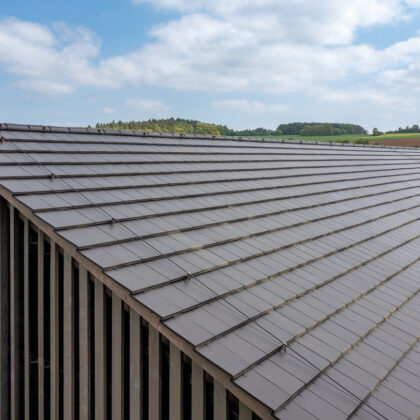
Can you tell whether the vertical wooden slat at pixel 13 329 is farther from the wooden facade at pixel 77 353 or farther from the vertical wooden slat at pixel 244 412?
the vertical wooden slat at pixel 244 412

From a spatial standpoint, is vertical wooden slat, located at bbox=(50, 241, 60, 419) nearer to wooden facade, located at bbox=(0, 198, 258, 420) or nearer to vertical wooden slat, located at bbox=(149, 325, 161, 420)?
wooden facade, located at bbox=(0, 198, 258, 420)

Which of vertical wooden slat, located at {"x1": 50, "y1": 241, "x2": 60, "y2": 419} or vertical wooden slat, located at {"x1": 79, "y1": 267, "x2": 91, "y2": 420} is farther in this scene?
vertical wooden slat, located at {"x1": 50, "y1": 241, "x2": 60, "y2": 419}

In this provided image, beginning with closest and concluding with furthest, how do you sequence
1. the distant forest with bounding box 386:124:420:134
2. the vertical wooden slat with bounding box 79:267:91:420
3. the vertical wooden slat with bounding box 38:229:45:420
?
the vertical wooden slat with bounding box 79:267:91:420
the vertical wooden slat with bounding box 38:229:45:420
the distant forest with bounding box 386:124:420:134

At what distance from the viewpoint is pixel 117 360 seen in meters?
3.96

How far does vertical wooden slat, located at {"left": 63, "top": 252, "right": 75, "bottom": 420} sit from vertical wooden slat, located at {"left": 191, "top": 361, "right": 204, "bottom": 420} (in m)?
1.78

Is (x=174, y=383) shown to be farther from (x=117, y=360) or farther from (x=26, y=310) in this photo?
(x=26, y=310)

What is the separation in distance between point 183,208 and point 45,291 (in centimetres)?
205

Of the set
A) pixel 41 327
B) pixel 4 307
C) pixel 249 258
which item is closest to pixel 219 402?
pixel 249 258

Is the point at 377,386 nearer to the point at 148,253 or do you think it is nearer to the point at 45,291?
the point at 148,253

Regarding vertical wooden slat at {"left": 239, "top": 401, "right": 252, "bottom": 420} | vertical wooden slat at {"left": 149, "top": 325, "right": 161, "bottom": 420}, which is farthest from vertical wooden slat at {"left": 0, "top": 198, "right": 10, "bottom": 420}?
vertical wooden slat at {"left": 239, "top": 401, "right": 252, "bottom": 420}

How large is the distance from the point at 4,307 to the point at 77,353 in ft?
4.76

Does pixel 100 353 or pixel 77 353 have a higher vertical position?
pixel 100 353

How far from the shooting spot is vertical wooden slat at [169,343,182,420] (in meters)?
3.41

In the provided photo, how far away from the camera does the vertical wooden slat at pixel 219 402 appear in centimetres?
310
